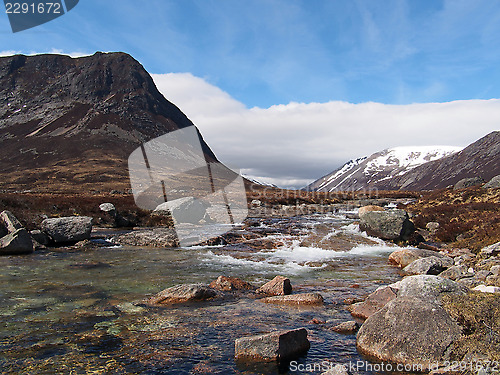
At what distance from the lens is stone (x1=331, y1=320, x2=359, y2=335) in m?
7.46

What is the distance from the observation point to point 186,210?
31.8 meters

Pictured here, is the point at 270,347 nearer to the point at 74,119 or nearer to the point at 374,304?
the point at 374,304

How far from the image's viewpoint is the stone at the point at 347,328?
7457 millimetres

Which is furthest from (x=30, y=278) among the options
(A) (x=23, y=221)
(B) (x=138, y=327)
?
(A) (x=23, y=221)

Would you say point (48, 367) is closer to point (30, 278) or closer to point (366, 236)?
point (30, 278)

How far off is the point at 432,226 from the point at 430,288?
2078cm

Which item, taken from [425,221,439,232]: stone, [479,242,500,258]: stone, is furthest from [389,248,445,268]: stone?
[425,221,439,232]: stone

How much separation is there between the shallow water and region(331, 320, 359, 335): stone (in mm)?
274

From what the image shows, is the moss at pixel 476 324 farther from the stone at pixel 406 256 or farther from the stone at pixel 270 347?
the stone at pixel 406 256

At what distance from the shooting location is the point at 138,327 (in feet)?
25.2

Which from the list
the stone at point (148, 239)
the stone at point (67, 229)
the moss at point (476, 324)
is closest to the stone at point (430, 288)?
the moss at point (476, 324)

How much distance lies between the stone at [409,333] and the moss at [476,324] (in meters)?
0.16

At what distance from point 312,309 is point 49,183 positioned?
103842mm

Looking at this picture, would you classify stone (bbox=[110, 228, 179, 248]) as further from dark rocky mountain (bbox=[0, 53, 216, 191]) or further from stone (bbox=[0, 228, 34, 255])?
dark rocky mountain (bbox=[0, 53, 216, 191])
